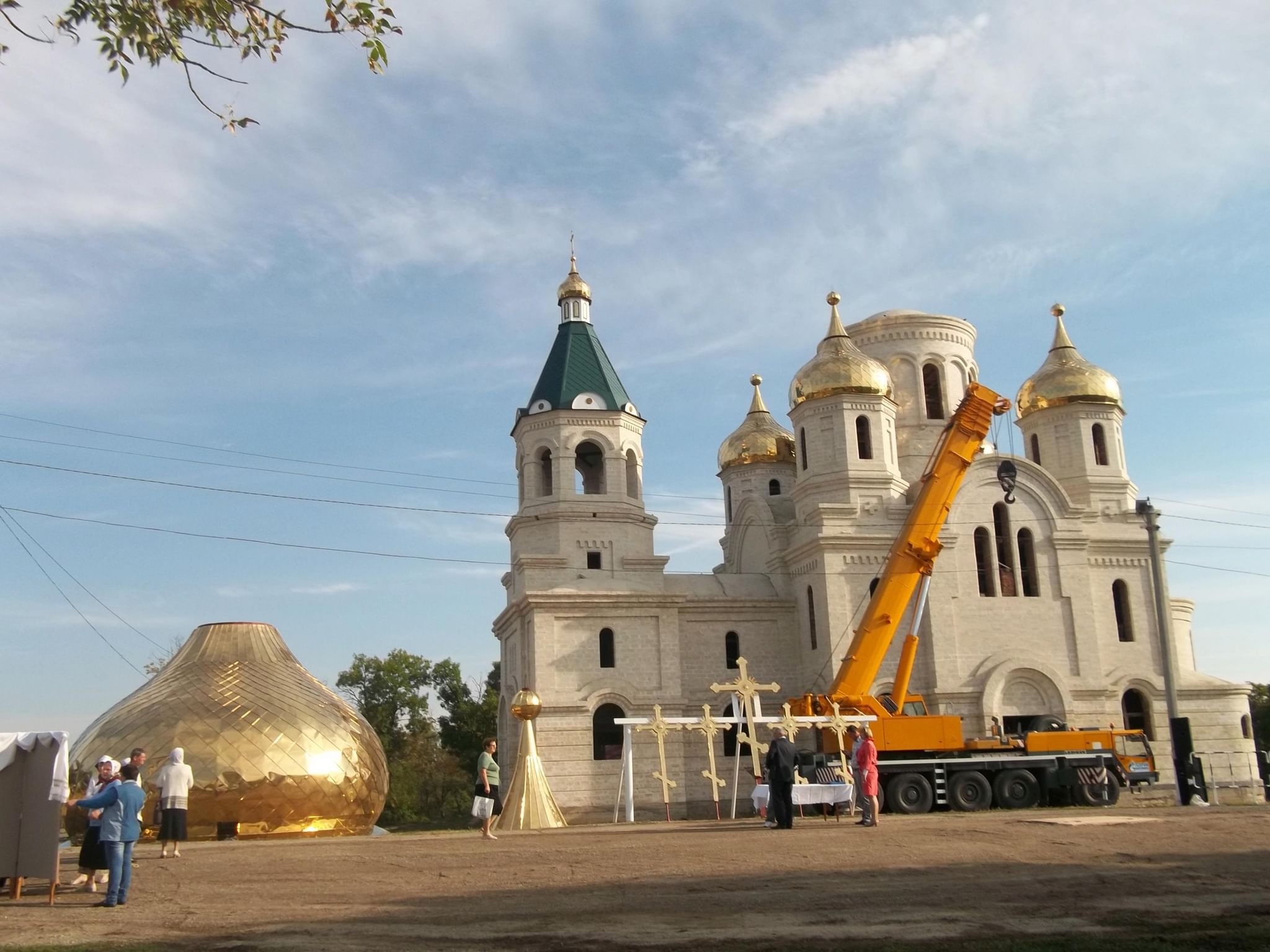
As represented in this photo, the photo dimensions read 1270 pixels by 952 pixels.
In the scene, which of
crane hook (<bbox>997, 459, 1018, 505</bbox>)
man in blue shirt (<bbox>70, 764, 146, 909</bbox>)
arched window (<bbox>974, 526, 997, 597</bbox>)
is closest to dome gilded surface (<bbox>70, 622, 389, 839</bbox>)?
man in blue shirt (<bbox>70, 764, 146, 909</bbox>)

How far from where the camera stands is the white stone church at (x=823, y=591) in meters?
30.7

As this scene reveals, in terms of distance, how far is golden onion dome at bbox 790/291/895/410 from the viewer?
33.0 metres

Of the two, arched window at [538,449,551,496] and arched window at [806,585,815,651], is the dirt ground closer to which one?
arched window at [806,585,815,651]

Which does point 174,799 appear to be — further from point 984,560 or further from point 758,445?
point 758,445

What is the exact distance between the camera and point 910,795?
23344 mm

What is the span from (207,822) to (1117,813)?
14.2 metres

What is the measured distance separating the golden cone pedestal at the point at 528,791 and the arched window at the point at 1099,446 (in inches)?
795

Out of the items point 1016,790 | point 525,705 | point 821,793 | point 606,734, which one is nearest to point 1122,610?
point 1016,790

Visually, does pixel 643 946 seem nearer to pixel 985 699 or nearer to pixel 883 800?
pixel 883 800

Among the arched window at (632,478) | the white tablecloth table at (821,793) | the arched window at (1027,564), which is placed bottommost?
the white tablecloth table at (821,793)

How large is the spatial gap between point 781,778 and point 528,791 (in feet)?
20.4

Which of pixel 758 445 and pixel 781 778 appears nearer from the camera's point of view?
pixel 781 778

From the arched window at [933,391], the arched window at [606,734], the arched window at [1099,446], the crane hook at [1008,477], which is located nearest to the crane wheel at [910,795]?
the arched window at [606,734]

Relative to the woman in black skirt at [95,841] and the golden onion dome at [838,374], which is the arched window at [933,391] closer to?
the golden onion dome at [838,374]
